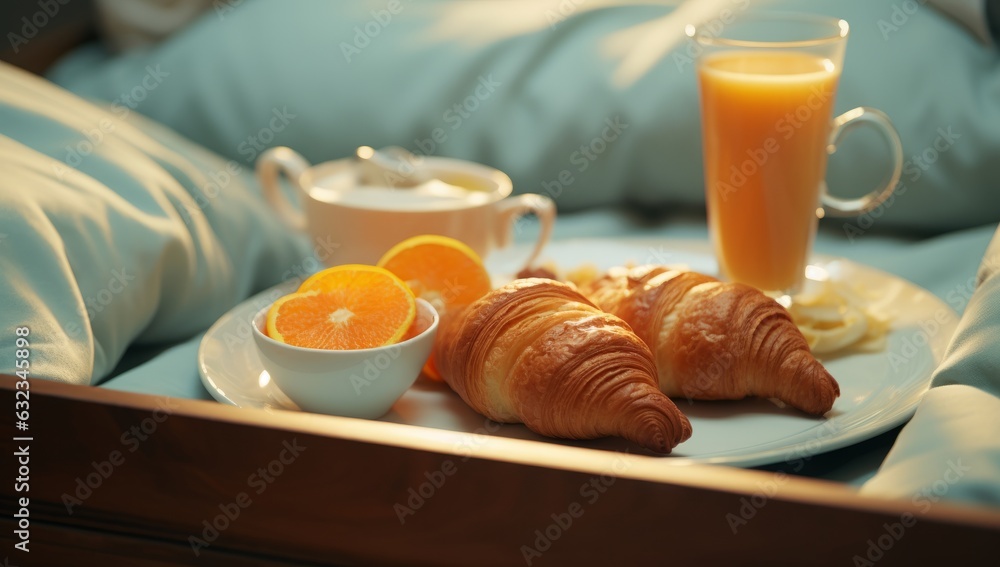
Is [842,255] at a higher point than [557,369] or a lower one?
lower

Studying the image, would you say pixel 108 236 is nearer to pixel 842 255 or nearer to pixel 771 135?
pixel 771 135

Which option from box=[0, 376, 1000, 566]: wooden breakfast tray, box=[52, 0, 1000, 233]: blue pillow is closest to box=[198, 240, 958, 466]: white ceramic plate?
box=[0, 376, 1000, 566]: wooden breakfast tray

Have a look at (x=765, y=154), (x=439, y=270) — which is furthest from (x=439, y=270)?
(x=765, y=154)

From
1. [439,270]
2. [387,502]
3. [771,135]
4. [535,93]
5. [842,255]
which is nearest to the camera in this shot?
[387,502]

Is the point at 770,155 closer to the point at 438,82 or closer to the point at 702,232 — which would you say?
the point at 702,232

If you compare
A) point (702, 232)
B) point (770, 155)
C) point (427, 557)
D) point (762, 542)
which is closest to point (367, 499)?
point (427, 557)

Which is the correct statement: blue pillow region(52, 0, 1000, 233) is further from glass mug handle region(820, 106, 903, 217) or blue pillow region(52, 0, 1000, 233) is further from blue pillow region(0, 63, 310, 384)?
blue pillow region(0, 63, 310, 384)

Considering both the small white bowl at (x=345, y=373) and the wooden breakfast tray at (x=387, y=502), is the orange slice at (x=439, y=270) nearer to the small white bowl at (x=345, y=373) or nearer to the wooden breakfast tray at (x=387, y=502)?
the small white bowl at (x=345, y=373)
